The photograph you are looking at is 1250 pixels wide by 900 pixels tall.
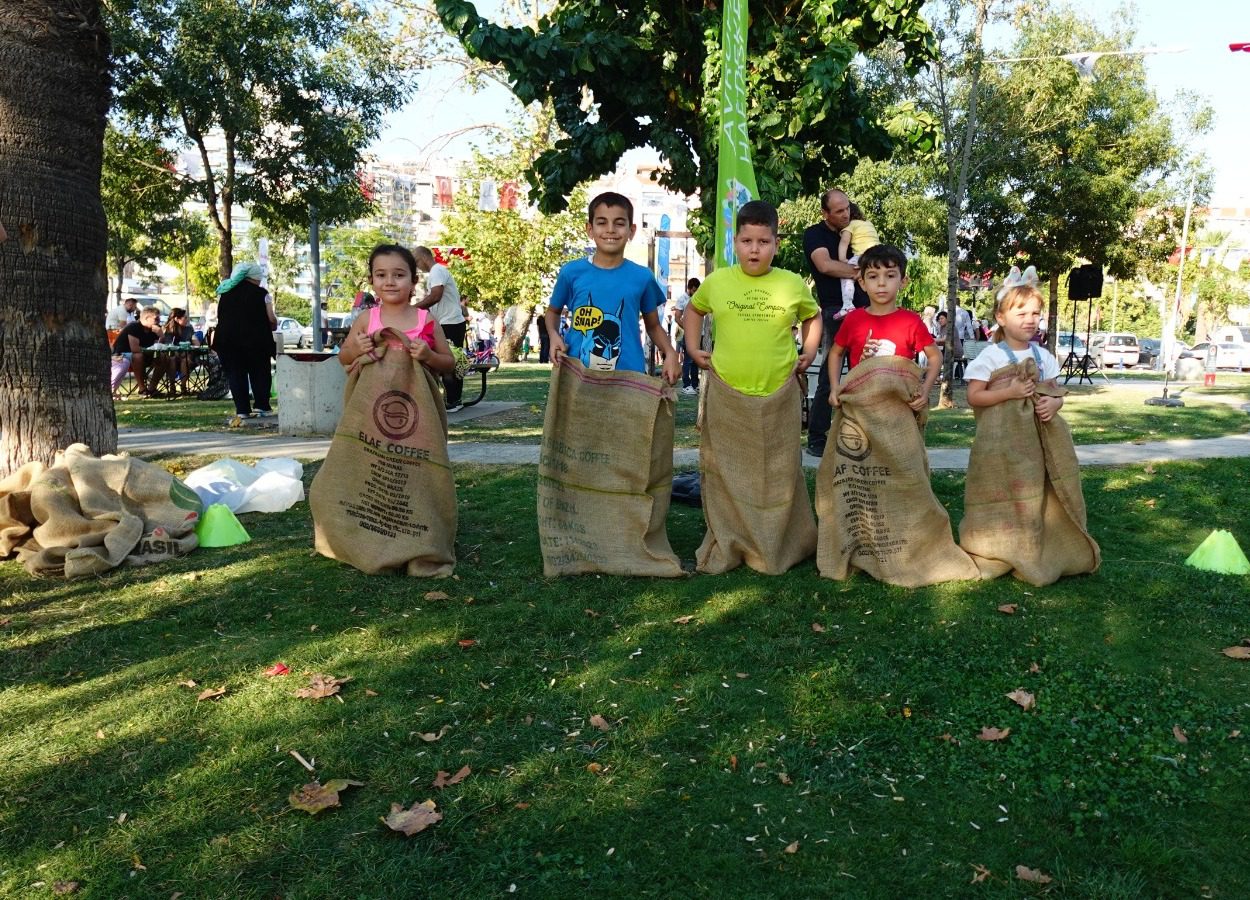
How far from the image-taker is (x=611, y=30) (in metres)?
8.79

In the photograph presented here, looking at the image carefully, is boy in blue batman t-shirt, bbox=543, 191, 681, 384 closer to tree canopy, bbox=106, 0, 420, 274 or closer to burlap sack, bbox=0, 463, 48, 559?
burlap sack, bbox=0, 463, 48, 559

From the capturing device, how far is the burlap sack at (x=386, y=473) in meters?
4.99

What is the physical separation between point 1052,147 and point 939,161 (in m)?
3.32

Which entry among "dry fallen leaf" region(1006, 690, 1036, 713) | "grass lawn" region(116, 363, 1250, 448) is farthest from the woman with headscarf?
"dry fallen leaf" region(1006, 690, 1036, 713)

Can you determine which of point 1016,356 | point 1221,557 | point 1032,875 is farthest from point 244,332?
point 1032,875

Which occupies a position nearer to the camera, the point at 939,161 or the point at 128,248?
the point at 939,161

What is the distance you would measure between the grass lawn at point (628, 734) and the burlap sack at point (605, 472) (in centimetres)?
20

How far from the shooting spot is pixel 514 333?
33750mm

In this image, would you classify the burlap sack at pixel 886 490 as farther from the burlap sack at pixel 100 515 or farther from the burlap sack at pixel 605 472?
the burlap sack at pixel 100 515

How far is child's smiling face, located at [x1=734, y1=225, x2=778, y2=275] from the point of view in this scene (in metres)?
4.75

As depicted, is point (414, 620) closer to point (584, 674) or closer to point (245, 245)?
point (584, 674)

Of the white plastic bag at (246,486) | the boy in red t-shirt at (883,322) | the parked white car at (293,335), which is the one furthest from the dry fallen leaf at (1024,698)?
the parked white car at (293,335)

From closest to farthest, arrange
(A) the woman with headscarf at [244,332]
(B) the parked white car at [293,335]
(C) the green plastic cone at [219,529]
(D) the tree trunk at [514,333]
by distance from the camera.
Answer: (C) the green plastic cone at [219,529] → (A) the woman with headscarf at [244,332] → (D) the tree trunk at [514,333] → (B) the parked white car at [293,335]

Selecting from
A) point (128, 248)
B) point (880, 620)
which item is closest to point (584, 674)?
point (880, 620)
